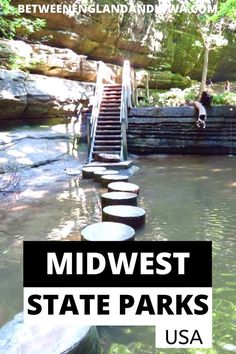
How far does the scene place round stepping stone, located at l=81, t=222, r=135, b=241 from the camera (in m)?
3.79

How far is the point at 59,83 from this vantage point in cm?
1430

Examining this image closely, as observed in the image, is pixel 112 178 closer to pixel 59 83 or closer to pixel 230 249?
pixel 230 249

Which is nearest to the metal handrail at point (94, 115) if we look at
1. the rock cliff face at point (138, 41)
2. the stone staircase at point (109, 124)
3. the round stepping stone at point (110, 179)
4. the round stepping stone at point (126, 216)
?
the stone staircase at point (109, 124)

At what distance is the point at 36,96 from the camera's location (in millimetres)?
12859

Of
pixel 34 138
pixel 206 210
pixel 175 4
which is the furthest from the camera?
pixel 175 4

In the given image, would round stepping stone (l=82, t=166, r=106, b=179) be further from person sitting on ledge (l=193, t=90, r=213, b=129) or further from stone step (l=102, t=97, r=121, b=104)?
stone step (l=102, t=97, r=121, b=104)

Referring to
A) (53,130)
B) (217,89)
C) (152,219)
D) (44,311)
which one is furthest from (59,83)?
(217,89)

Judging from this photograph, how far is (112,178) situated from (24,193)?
2046mm

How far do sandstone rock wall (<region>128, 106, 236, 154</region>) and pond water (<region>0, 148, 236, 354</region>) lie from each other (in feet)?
8.11

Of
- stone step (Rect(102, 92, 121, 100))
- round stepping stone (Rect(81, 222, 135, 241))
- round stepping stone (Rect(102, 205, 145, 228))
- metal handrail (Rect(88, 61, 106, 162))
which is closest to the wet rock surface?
metal handrail (Rect(88, 61, 106, 162))

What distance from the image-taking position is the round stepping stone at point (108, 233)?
3793 millimetres

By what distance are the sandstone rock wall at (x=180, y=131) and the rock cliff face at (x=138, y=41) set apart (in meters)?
6.15

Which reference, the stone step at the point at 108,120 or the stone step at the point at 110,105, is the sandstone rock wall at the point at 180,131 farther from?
the stone step at the point at 108,120

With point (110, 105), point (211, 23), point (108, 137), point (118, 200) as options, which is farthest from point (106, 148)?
point (211, 23)
